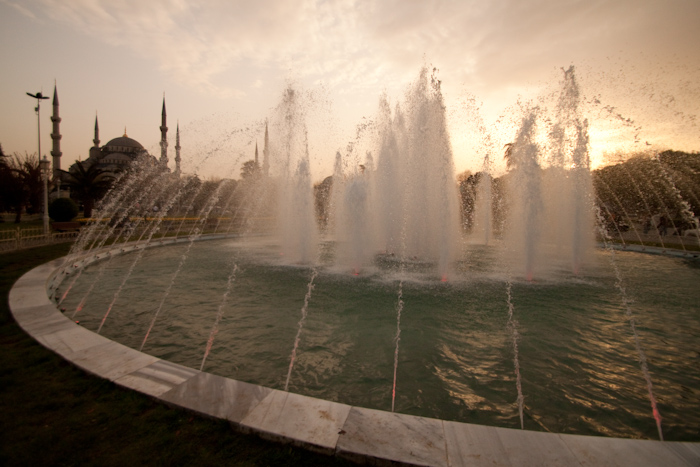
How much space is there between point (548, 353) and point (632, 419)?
1.59 m

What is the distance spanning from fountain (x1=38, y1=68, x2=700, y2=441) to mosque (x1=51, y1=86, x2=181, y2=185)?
50.1m

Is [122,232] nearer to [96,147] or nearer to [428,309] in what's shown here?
[428,309]

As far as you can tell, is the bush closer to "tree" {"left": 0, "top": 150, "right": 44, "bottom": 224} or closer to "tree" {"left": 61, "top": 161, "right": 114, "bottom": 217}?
"tree" {"left": 61, "top": 161, "right": 114, "bottom": 217}

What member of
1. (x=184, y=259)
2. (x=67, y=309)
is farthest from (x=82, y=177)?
(x=67, y=309)

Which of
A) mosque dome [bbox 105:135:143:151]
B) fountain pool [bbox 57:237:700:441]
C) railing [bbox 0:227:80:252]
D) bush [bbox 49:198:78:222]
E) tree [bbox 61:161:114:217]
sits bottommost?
fountain pool [bbox 57:237:700:441]

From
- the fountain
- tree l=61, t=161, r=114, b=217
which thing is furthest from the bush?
the fountain

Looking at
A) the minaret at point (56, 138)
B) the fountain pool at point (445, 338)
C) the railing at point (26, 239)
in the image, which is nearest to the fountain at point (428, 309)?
the fountain pool at point (445, 338)

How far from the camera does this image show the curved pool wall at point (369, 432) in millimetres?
2881

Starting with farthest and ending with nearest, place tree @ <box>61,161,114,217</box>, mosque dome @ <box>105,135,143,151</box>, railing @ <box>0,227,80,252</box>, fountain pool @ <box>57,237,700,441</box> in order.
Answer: mosque dome @ <box>105,135,143,151</box> < tree @ <box>61,161,114,217</box> < railing @ <box>0,227,80,252</box> < fountain pool @ <box>57,237,700,441</box>

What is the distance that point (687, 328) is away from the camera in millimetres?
6691

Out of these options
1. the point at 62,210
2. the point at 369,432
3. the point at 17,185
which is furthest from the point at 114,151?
the point at 369,432

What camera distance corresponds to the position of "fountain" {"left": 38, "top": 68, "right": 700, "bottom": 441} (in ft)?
14.3

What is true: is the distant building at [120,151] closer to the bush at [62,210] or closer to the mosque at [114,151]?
the mosque at [114,151]

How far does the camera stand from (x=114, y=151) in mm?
83438
